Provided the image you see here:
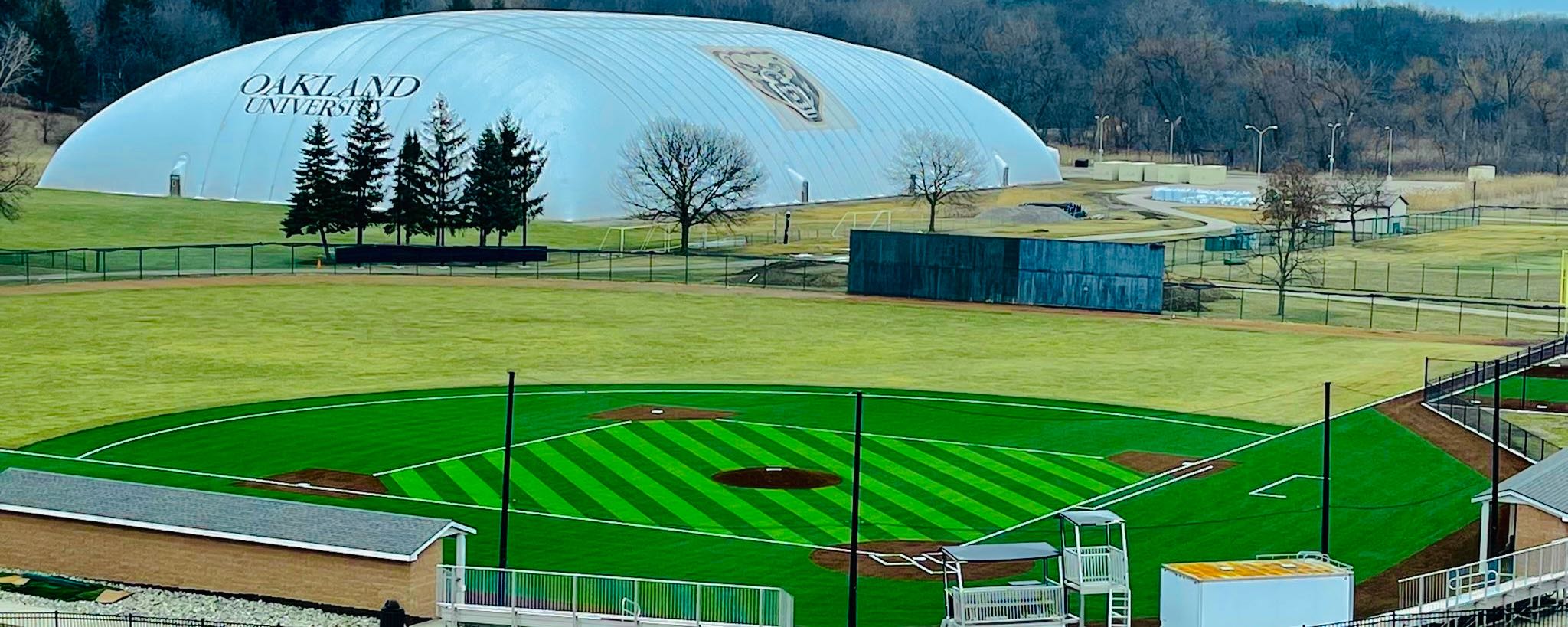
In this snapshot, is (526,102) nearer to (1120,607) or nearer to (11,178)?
(11,178)

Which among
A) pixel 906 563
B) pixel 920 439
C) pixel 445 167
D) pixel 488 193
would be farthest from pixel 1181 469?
pixel 445 167

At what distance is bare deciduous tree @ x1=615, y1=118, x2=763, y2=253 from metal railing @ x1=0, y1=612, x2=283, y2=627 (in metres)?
80.6

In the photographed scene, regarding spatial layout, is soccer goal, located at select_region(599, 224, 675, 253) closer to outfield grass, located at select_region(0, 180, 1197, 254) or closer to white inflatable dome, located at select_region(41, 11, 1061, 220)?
outfield grass, located at select_region(0, 180, 1197, 254)

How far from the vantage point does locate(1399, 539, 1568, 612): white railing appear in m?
39.0

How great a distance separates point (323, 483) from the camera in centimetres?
5088

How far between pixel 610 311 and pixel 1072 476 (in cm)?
4167

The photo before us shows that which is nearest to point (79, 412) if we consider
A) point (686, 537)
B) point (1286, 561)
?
point (686, 537)

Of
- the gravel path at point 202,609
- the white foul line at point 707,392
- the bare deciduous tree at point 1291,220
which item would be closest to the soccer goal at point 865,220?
the bare deciduous tree at point 1291,220

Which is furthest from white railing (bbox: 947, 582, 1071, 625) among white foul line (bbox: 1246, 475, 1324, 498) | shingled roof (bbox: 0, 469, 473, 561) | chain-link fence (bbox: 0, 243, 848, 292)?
chain-link fence (bbox: 0, 243, 848, 292)

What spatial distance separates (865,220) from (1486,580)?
101224mm

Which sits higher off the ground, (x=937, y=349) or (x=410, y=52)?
(x=410, y=52)

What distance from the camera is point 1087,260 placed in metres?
94.2

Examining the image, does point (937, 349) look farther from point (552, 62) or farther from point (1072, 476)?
point (552, 62)

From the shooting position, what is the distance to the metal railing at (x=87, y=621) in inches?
1428
